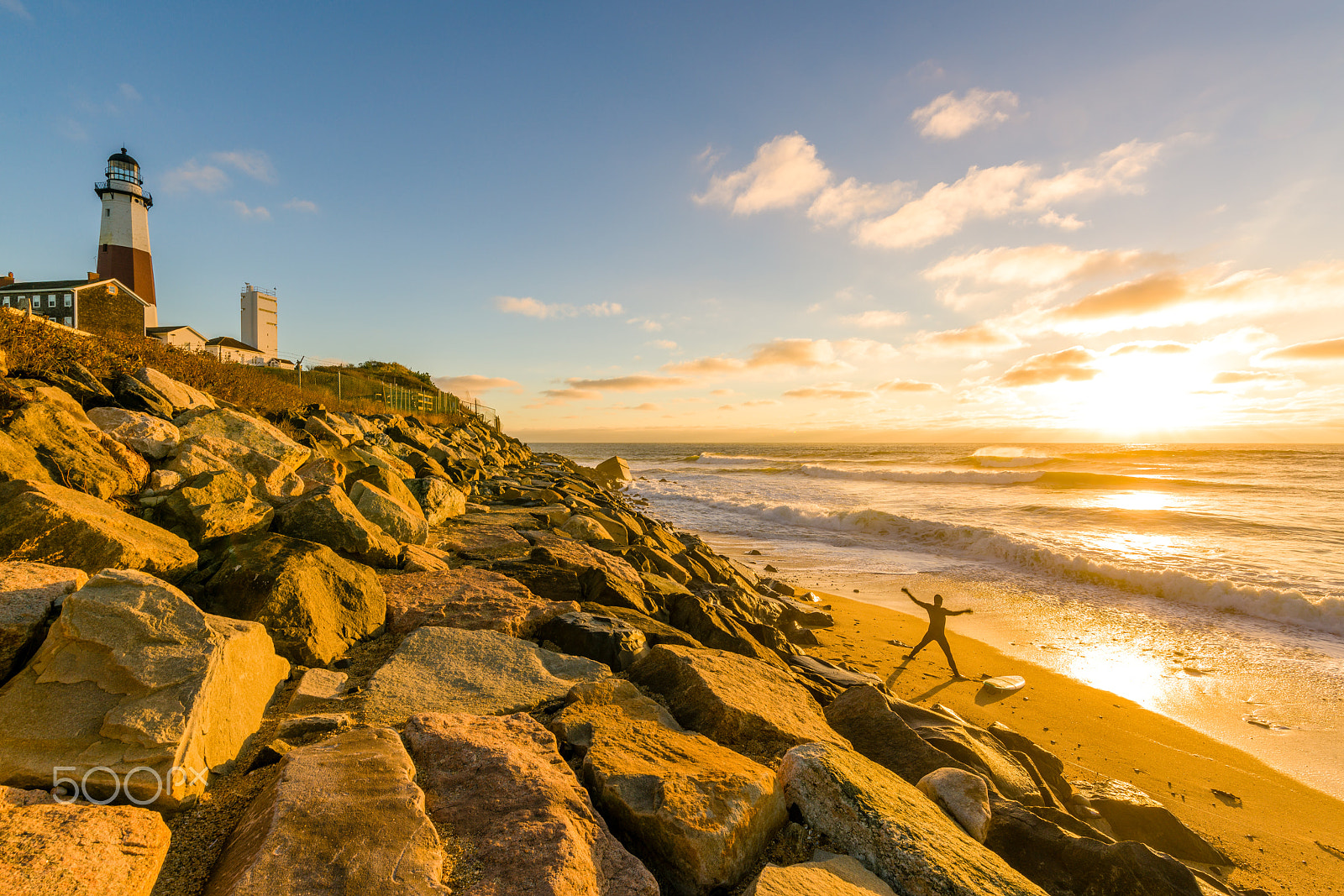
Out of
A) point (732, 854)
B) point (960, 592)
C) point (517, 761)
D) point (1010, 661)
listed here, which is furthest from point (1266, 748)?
point (517, 761)

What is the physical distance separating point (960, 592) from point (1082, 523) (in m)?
8.57

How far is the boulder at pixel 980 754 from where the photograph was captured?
11.5 feet

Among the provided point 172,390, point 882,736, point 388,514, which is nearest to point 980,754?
point 882,736

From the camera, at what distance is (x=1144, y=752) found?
5031 millimetres

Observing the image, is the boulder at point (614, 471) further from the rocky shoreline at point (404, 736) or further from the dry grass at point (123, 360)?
the rocky shoreline at point (404, 736)

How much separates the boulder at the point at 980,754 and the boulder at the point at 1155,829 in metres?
0.49

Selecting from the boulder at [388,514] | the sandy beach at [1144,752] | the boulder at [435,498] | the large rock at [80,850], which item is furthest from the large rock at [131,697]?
the sandy beach at [1144,752]

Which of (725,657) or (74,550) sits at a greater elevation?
(74,550)

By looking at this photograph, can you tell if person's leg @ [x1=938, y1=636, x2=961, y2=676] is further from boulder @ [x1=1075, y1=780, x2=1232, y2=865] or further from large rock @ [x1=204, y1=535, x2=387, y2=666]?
large rock @ [x1=204, y1=535, x2=387, y2=666]

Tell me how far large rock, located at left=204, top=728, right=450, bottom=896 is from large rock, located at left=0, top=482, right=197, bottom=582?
176 cm

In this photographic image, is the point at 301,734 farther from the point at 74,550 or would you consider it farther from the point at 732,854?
the point at 732,854

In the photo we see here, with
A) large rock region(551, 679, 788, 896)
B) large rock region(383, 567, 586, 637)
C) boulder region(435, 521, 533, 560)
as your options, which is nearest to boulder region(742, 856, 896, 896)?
large rock region(551, 679, 788, 896)

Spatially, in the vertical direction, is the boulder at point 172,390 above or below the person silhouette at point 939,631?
above

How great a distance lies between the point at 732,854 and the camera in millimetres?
2035
